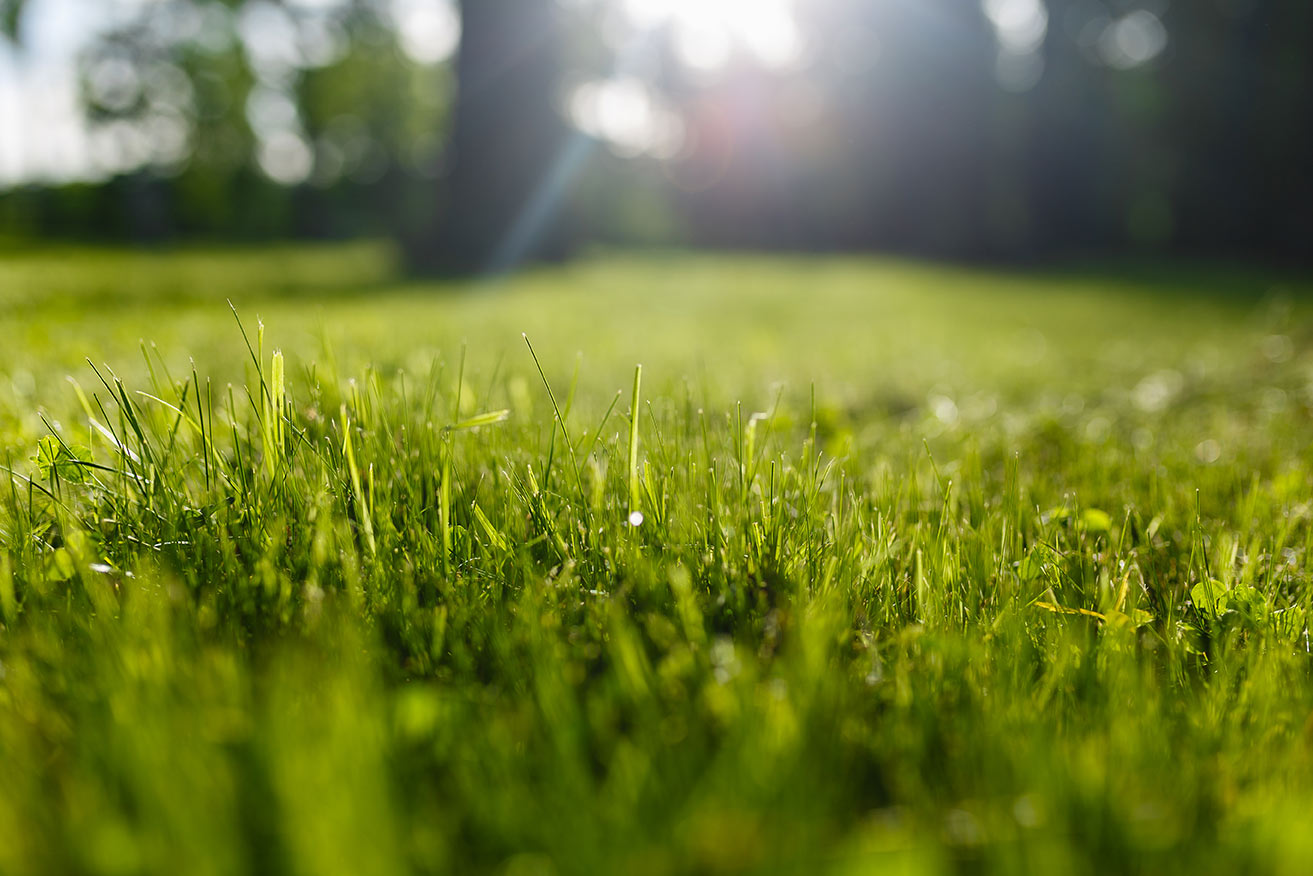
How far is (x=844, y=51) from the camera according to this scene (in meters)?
27.3

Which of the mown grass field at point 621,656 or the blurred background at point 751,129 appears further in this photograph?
the blurred background at point 751,129

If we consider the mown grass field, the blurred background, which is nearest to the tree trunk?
the blurred background

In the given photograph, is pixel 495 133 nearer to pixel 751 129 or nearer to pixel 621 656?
pixel 621 656

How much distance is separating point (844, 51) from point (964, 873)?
30212 mm

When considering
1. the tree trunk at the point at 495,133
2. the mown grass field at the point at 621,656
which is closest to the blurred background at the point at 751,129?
the tree trunk at the point at 495,133

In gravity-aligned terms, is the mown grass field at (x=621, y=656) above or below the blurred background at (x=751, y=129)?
below

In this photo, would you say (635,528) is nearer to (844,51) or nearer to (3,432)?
(3,432)

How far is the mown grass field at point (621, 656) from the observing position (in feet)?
2.32

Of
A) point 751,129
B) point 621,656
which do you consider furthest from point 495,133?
point 751,129

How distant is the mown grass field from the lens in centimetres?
71

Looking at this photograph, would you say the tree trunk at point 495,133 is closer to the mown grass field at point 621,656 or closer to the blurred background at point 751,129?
the blurred background at point 751,129

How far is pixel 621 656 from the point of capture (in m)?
0.93

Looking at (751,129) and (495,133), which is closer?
(495,133)

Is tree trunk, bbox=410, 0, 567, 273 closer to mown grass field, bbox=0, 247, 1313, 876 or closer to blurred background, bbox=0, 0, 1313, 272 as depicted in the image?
blurred background, bbox=0, 0, 1313, 272
